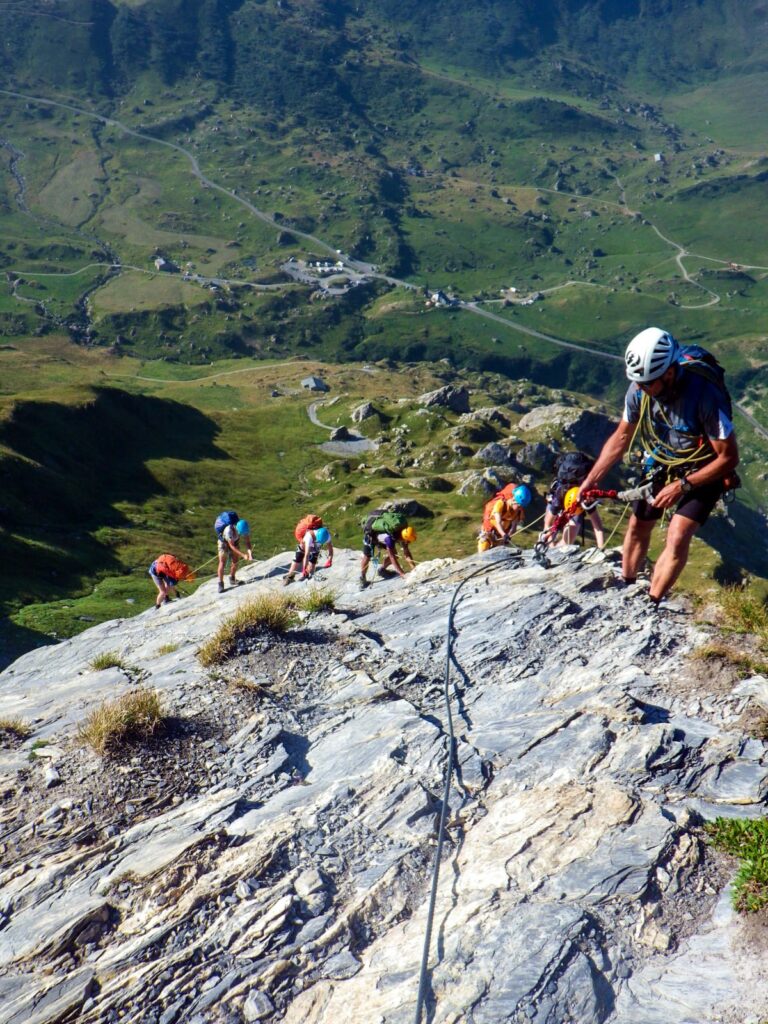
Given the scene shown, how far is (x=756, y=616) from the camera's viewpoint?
559 inches

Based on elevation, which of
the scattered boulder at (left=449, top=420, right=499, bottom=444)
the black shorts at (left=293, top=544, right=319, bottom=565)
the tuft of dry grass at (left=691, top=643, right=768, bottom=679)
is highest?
the tuft of dry grass at (left=691, top=643, right=768, bottom=679)

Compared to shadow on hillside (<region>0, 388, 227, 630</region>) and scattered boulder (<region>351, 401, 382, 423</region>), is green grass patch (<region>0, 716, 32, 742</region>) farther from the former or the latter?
scattered boulder (<region>351, 401, 382, 423</region>)

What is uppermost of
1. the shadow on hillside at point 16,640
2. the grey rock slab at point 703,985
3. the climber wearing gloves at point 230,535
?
the grey rock slab at point 703,985

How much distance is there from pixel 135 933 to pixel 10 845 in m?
3.32

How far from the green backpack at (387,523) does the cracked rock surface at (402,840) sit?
914 centimetres

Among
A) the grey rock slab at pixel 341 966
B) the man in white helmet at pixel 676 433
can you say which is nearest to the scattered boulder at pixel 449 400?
the man in white helmet at pixel 676 433

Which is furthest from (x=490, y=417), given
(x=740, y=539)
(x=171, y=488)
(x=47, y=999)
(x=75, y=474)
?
(x=47, y=999)

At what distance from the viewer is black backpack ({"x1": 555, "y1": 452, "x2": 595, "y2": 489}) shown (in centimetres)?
2227

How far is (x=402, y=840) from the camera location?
1109cm

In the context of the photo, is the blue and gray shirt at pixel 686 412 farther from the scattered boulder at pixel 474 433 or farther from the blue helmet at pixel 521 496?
the scattered boulder at pixel 474 433

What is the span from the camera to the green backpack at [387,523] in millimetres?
25828

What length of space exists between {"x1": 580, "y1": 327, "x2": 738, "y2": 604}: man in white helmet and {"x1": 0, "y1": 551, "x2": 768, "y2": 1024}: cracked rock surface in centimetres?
339

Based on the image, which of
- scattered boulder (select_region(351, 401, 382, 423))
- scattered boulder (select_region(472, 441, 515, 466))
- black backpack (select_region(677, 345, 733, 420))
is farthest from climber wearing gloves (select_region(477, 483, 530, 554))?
scattered boulder (select_region(351, 401, 382, 423))

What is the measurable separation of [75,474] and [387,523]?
83915 millimetres
